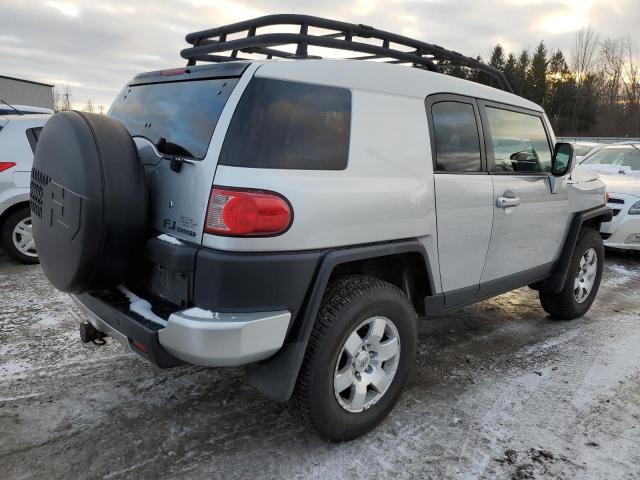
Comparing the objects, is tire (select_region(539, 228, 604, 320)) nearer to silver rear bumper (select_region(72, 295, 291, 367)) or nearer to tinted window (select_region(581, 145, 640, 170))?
silver rear bumper (select_region(72, 295, 291, 367))

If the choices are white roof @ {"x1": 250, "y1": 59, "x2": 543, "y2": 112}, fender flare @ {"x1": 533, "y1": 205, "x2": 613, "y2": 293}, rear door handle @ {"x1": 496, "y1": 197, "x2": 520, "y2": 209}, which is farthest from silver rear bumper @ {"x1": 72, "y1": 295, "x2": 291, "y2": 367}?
fender flare @ {"x1": 533, "y1": 205, "x2": 613, "y2": 293}

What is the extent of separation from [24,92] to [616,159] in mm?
33807

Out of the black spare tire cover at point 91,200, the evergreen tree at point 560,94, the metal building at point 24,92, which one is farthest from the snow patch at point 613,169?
the evergreen tree at point 560,94

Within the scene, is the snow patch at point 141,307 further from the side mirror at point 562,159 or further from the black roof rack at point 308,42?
the side mirror at point 562,159

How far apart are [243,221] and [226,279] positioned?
0.25 m

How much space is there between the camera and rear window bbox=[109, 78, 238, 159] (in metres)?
2.35

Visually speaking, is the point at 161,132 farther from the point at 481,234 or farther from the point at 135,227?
the point at 481,234

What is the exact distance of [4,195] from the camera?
5.57m

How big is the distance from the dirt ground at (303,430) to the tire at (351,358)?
0.17 metres

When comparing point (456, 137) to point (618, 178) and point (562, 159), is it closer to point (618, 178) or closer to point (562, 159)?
point (562, 159)

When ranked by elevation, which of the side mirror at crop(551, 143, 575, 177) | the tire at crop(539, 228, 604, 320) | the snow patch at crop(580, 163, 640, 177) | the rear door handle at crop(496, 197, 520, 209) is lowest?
the tire at crop(539, 228, 604, 320)

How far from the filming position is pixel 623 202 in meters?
6.89

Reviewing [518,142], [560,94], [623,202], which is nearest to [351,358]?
[518,142]

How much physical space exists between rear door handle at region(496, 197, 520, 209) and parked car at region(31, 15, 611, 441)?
0.22 metres
